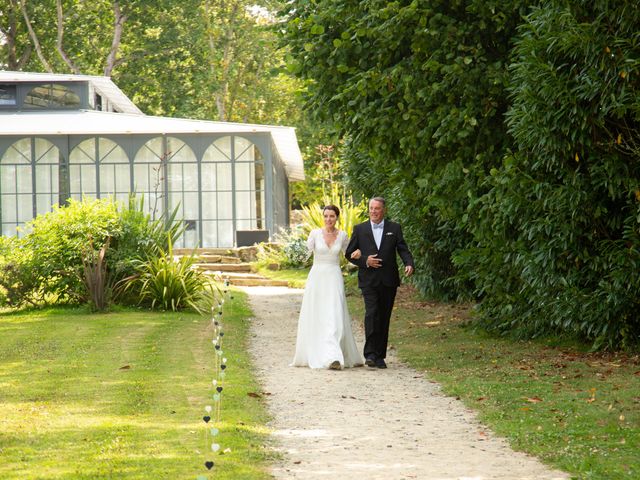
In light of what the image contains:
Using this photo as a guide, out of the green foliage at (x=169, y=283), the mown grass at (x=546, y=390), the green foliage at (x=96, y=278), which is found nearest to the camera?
the mown grass at (x=546, y=390)

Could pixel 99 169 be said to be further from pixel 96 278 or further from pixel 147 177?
pixel 96 278

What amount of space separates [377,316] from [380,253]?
25.9 inches

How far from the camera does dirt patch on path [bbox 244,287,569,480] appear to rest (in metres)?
5.89

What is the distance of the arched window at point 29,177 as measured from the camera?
29.9m

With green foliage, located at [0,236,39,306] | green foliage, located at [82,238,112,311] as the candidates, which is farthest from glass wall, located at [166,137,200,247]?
green foliage, located at [82,238,112,311]

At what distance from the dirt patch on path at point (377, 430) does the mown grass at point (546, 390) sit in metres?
0.21

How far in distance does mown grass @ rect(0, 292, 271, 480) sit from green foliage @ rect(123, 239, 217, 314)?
1.96m

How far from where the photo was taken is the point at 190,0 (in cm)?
4012

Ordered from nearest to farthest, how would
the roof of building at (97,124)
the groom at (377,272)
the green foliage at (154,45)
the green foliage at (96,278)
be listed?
the groom at (377,272), the green foliage at (96,278), the roof of building at (97,124), the green foliage at (154,45)

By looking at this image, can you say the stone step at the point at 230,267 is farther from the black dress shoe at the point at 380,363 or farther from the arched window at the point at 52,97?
the black dress shoe at the point at 380,363

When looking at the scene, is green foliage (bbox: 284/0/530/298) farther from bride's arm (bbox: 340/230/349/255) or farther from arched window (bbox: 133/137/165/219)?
arched window (bbox: 133/137/165/219)

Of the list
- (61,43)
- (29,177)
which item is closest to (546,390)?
(29,177)

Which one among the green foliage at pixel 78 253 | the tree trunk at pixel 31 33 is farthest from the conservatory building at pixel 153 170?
the green foliage at pixel 78 253

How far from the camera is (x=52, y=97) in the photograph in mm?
33156
